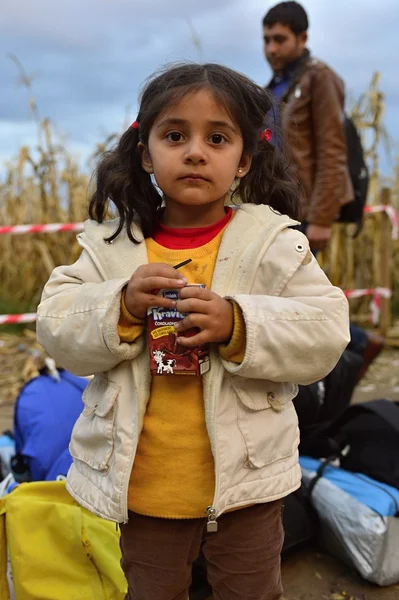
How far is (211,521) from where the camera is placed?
1.52 metres

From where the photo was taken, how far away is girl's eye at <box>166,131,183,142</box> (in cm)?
156

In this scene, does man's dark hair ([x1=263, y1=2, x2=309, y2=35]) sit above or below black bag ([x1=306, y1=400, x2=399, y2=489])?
above

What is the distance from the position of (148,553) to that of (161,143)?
932 mm

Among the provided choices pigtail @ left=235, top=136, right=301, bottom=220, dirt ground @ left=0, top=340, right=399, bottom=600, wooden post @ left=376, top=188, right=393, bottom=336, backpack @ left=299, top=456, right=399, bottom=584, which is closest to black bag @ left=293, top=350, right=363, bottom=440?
backpack @ left=299, top=456, right=399, bottom=584

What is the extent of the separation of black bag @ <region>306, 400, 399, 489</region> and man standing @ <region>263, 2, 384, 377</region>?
0.48 meters

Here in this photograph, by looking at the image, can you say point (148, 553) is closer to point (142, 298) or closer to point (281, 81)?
point (142, 298)

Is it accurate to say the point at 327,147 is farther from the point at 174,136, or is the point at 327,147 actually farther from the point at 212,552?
the point at 212,552

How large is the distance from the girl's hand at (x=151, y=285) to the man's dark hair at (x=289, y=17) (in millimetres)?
2378

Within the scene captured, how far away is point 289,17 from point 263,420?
8.09 feet

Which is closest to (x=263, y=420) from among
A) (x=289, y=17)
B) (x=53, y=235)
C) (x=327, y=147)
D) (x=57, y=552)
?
(x=57, y=552)

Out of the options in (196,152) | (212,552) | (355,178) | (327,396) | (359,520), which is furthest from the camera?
(355,178)

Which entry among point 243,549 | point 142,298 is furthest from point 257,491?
point 142,298

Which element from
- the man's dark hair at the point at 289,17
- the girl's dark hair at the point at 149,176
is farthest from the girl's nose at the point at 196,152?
the man's dark hair at the point at 289,17

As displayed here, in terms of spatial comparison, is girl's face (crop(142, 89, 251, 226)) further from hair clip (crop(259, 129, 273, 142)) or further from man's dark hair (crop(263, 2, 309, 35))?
man's dark hair (crop(263, 2, 309, 35))
